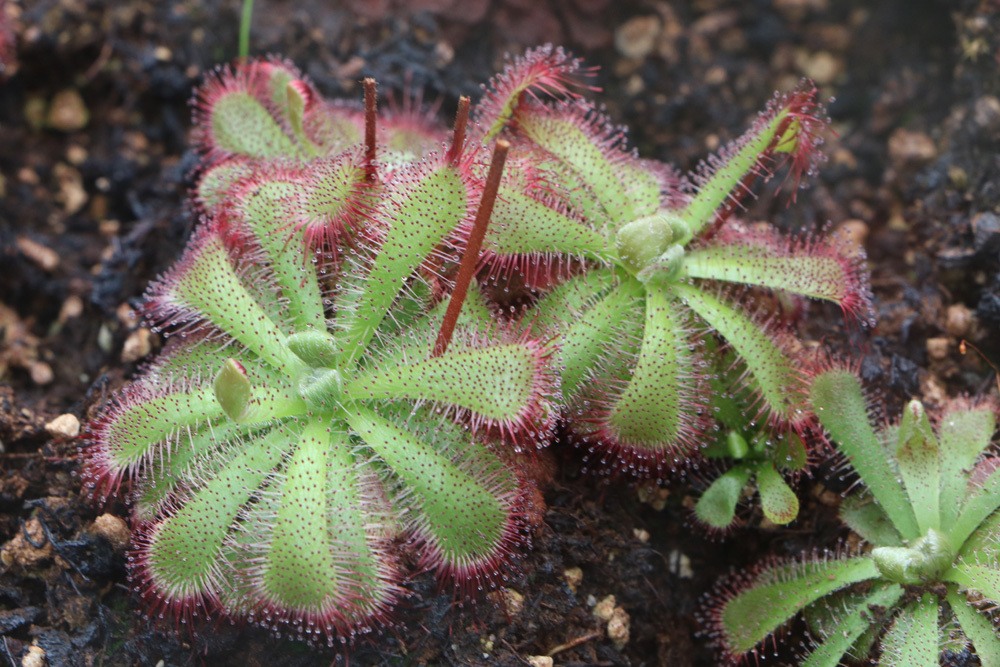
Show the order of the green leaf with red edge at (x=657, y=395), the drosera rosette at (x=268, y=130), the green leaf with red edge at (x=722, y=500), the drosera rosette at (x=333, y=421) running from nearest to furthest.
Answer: the drosera rosette at (x=333, y=421), the green leaf with red edge at (x=657, y=395), the green leaf with red edge at (x=722, y=500), the drosera rosette at (x=268, y=130)

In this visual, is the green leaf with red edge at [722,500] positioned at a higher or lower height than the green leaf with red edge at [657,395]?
lower

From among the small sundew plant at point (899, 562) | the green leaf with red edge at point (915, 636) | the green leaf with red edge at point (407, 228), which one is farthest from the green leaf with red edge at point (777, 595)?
the green leaf with red edge at point (407, 228)

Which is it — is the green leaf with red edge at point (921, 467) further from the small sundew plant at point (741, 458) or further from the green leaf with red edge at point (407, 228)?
the green leaf with red edge at point (407, 228)

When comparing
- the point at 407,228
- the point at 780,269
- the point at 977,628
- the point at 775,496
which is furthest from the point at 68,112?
the point at 977,628

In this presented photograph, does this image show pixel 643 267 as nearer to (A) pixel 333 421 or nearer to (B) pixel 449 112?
(A) pixel 333 421

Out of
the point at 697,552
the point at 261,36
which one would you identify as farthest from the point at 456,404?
the point at 261,36
